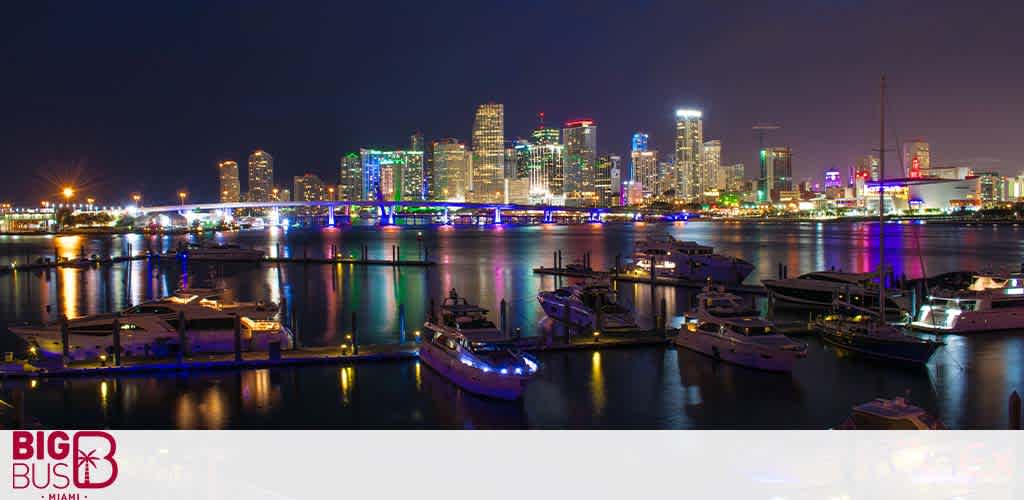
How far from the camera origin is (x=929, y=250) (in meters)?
67.8

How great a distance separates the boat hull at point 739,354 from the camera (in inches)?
653

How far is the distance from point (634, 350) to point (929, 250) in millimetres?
58492

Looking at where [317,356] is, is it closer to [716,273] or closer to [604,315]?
[604,315]

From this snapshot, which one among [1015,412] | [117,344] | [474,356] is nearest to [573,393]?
[474,356]

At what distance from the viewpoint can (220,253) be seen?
185 feet

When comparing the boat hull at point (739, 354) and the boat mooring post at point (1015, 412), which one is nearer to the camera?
the boat mooring post at point (1015, 412)

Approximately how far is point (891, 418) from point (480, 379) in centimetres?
724

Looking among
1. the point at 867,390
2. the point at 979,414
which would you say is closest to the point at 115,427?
the point at 867,390

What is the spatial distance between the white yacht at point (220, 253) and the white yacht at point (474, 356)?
4079 cm
